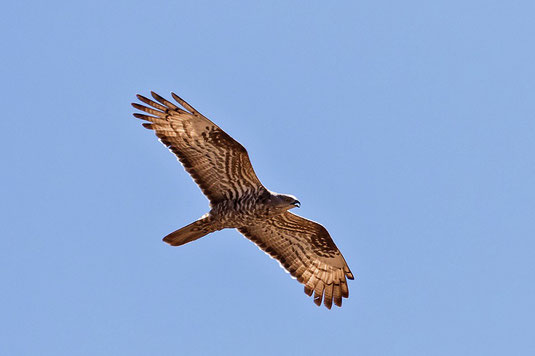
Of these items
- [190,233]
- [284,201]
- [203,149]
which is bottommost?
[190,233]

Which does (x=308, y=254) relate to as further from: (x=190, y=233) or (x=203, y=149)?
(x=203, y=149)

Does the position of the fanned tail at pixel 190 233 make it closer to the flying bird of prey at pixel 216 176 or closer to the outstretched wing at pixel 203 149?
the flying bird of prey at pixel 216 176

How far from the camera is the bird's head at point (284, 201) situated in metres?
16.7

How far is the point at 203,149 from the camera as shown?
16891mm

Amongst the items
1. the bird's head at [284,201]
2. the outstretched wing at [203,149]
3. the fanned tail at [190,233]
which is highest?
the outstretched wing at [203,149]

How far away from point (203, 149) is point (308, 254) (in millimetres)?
3359

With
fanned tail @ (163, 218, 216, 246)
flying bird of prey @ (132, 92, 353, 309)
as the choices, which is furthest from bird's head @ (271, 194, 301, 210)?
fanned tail @ (163, 218, 216, 246)

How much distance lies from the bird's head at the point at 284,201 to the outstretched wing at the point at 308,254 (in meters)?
1.37

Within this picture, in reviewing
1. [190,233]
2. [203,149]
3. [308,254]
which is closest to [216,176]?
[203,149]

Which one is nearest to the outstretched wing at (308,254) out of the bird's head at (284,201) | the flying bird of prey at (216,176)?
the flying bird of prey at (216,176)

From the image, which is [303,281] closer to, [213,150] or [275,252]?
[275,252]

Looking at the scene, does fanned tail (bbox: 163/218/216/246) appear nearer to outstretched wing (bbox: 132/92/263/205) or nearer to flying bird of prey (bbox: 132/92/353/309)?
flying bird of prey (bbox: 132/92/353/309)

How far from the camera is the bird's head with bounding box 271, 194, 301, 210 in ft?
54.8

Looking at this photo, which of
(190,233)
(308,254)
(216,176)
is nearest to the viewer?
(190,233)
